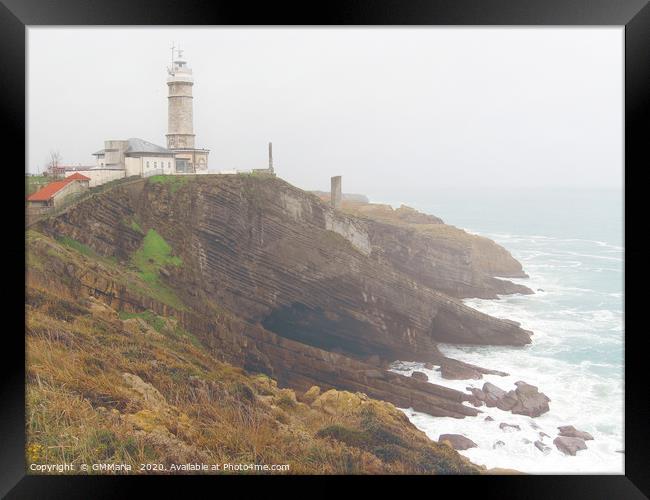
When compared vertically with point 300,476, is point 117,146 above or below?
above

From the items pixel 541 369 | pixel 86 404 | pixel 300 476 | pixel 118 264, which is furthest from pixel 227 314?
pixel 541 369

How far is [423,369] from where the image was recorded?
5.77m

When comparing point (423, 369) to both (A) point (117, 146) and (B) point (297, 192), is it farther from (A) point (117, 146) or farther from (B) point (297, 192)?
(A) point (117, 146)

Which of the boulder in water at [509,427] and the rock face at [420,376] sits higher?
the rock face at [420,376]

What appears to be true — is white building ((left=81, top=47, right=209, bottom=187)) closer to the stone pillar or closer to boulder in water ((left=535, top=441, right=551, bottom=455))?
the stone pillar

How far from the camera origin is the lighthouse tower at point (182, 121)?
5.37m

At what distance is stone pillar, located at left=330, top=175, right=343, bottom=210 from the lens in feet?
18.9

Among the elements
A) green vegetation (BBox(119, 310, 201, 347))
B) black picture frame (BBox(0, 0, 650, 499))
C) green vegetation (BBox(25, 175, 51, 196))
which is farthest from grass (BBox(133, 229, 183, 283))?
black picture frame (BBox(0, 0, 650, 499))

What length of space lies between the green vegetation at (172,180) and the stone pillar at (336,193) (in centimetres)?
151

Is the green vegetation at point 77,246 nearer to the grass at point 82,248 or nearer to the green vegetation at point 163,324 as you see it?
the grass at point 82,248

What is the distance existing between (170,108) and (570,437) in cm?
478

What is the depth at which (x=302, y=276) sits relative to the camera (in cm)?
600

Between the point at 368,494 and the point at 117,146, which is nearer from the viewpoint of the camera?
the point at 368,494

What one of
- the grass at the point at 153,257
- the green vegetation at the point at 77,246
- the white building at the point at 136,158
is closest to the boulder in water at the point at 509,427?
the grass at the point at 153,257
